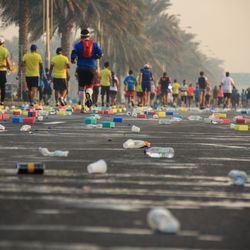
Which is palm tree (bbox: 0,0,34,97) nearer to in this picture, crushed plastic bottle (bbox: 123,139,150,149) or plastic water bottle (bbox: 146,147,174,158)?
crushed plastic bottle (bbox: 123,139,150,149)

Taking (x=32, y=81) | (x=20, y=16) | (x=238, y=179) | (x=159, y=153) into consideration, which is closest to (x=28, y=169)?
(x=238, y=179)

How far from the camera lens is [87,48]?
20.4 metres

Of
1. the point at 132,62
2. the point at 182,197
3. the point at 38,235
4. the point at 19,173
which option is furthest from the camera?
the point at 132,62

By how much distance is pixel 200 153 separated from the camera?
33.2ft

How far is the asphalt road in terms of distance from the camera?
169 inches

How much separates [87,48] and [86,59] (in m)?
0.46

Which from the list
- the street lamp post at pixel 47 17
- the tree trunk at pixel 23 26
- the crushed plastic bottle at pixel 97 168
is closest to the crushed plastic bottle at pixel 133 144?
the crushed plastic bottle at pixel 97 168

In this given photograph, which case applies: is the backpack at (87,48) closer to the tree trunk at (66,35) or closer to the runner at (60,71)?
the runner at (60,71)

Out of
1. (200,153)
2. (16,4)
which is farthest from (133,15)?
(200,153)

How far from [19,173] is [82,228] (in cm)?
273

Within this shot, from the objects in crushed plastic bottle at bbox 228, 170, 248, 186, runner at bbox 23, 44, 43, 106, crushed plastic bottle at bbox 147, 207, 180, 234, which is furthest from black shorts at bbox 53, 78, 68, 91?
crushed plastic bottle at bbox 147, 207, 180, 234

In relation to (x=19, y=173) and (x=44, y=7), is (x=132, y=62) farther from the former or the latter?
(x=19, y=173)

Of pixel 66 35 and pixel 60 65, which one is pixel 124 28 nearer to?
pixel 66 35

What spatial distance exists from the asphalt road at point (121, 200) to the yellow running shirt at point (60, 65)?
55.6ft
